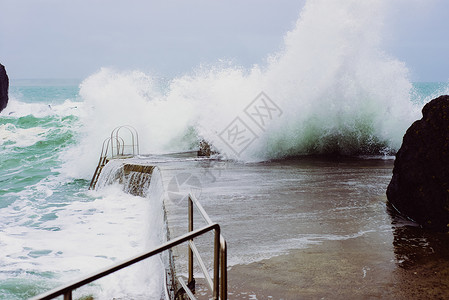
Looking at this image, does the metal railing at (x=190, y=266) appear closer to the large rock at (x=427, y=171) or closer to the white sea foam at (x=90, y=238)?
the white sea foam at (x=90, y=238)

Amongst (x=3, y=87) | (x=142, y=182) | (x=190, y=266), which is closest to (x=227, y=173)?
(x=142, y=182)

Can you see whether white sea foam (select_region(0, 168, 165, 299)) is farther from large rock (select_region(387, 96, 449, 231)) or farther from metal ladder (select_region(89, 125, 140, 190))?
large rock (select_region(387, 96, 449, 231))

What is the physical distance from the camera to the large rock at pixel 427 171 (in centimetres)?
416

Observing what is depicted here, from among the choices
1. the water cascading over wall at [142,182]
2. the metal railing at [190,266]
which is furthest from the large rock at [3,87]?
the metal railing at [190,266]

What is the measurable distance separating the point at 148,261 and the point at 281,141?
615 cm

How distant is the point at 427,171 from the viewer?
434 centimetres

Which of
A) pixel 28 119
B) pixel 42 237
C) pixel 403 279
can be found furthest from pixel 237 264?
pixel 28 119

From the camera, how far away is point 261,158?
31.0 feet

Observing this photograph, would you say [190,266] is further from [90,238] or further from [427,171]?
[90,238]

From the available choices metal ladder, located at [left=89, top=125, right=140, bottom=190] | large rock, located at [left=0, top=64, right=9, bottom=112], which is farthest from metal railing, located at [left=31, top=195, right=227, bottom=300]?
large rock, located at [left=0, top=64, right=9, bottom=112]

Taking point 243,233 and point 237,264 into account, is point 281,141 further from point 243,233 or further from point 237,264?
point 237,264

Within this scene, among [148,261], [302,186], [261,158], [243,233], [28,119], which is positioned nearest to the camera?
[243,233]

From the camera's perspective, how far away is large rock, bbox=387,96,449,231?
416cm

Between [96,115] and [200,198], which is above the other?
[96,115]
